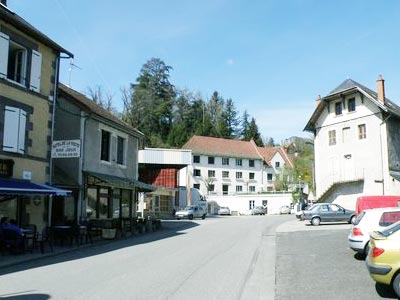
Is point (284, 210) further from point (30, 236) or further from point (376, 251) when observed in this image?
point (376, 251)

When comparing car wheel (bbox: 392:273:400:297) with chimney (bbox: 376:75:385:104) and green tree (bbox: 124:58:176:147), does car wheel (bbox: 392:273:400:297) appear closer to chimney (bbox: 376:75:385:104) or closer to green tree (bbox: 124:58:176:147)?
chimney (bbox: 376:75:385:104)

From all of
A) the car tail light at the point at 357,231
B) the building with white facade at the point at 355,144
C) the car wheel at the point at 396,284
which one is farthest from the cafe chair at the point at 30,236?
the building with white facade at the point at 355,144

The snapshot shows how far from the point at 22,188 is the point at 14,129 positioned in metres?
2.86

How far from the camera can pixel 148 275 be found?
1169cm

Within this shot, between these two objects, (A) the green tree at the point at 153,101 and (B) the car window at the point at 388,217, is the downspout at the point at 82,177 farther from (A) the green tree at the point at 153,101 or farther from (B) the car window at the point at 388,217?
(A) the green tree at the point at 153,101

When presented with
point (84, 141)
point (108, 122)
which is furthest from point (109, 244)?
point (108, 122)

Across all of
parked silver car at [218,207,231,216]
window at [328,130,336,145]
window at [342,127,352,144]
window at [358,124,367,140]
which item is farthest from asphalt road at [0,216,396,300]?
parked silver car at [218,207,231,216]

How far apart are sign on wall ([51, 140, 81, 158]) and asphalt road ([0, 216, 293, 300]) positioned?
403 centimetres

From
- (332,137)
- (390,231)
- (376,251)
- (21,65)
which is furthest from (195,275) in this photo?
(332,137)

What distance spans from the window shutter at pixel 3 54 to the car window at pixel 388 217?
1338 centimetres

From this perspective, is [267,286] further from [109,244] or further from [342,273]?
[109,244]

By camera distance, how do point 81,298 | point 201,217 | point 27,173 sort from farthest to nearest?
point 201,217, point 27,173, point 81,298

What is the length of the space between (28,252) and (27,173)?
3355 mm

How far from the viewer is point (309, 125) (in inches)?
1827
